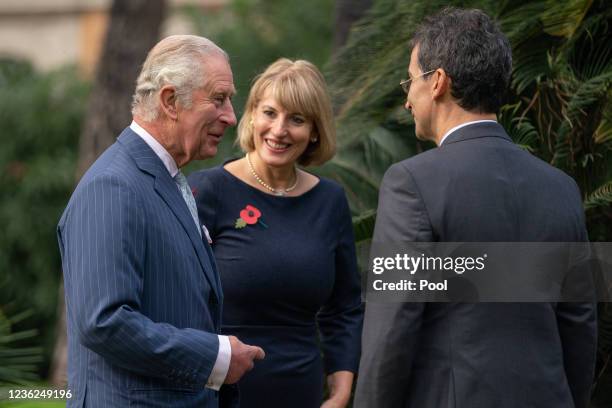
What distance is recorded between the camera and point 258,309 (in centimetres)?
406

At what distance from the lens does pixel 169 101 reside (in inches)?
128

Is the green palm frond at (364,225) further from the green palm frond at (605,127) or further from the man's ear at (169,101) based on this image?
the man's ear at (169,101)

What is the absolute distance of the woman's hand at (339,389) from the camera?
416cm

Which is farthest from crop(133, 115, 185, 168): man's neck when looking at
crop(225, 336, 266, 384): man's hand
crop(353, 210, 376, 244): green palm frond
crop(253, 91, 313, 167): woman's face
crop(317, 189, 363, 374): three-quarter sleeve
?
crop(353, 210, 376, 244): green palm frond

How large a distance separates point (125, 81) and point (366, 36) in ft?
11.8

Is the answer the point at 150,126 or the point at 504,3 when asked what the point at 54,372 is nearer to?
the point at 504,3

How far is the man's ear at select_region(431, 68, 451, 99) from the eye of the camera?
3.31 metres

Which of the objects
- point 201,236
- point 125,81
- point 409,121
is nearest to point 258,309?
point 201,236

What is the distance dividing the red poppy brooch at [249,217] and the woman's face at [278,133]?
0.71 ft

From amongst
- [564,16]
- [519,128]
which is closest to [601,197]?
[519,128]

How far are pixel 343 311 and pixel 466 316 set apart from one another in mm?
1233

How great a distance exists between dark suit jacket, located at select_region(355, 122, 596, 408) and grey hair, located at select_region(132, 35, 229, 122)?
2.21ft

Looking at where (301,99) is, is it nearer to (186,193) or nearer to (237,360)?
(186,193)

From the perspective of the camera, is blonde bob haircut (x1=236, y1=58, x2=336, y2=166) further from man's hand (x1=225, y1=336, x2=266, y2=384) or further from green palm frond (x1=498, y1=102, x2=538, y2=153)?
man's hand (x1=225, y1=336, x2=266, y2=384)
